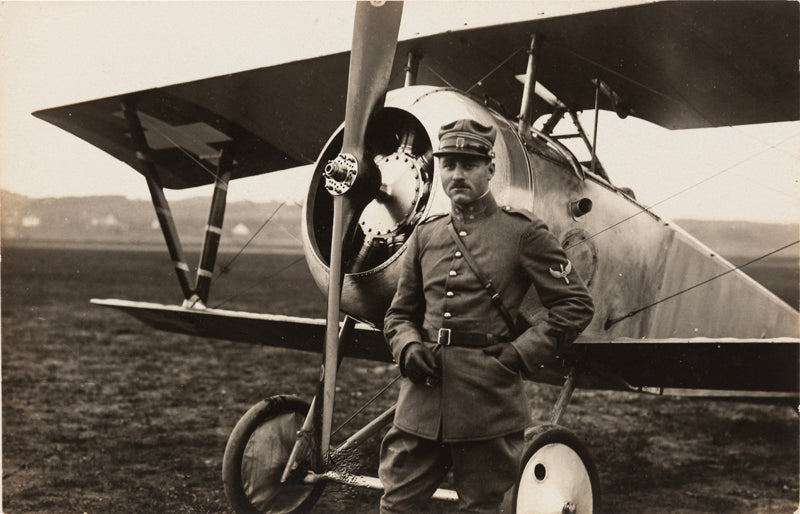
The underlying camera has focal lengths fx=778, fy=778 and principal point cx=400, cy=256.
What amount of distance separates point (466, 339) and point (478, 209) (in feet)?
1.66

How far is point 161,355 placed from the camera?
20.3 meters

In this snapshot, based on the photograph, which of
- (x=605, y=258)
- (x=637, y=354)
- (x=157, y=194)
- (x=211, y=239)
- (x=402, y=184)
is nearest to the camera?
Answer: (x=402, y=184)

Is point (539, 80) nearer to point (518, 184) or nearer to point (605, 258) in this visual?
point (605, 258)

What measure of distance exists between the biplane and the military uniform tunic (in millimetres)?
687

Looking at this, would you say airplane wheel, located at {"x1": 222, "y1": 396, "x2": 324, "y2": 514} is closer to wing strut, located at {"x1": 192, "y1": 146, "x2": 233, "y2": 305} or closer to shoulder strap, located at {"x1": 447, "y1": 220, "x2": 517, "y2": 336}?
wing strut, located at {"x1": 192, "y1": 146, "x2": 233, "y2": 305}

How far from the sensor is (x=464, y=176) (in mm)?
2908

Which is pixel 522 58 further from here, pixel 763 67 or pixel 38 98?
pixel 38 98

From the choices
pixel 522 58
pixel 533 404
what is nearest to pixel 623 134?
pixel 522 58

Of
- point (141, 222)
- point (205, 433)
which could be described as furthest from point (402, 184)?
point (141, 222)

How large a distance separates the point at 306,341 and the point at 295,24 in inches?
96.6

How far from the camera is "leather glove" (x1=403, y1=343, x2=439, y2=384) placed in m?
2.79

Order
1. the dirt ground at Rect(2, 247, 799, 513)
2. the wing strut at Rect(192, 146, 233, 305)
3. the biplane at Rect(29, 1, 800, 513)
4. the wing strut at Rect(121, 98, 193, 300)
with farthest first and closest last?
the wing strut at Rect(192, 146, 233, 305) < the wing strut at Rect(121, 98, 193, 300) < the dirt ground at Rect(2, 247, 799, 513) < the biplane at Rect(29, 1, 800, 513)

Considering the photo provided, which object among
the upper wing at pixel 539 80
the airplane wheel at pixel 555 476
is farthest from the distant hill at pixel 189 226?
the airplane wheel at pixel 555 476

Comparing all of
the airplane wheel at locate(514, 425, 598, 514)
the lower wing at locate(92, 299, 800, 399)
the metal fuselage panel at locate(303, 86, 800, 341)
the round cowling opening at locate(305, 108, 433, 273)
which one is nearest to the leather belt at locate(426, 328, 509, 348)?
the metal fuselage panel at locate(303, 86, 800, 341)
